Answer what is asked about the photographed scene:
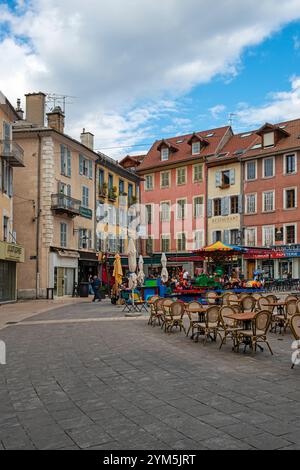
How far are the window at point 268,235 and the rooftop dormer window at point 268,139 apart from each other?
6.83 m

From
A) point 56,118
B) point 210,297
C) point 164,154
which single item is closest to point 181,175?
point 164,154

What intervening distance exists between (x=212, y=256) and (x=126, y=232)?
20344 mm

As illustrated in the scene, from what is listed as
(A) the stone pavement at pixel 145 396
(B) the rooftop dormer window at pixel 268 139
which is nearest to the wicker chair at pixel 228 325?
(A) the stone pavement at pixel 145 396

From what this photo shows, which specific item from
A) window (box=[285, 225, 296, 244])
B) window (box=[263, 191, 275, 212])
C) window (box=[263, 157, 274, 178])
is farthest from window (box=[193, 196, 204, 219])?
window (box=[285, 225, 296, 244])

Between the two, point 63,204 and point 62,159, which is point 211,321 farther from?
point 62,159

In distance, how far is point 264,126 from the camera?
4012 centimetres

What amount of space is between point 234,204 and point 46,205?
1829 centimetres

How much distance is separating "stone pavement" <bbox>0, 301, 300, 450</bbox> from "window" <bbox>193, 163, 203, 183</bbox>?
34.7m

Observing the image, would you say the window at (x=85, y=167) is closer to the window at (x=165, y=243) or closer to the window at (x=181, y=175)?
the window at (x=181, y=175)

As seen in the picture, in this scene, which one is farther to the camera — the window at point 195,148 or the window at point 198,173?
the window at point 195,148

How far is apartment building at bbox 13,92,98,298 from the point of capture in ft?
96.5

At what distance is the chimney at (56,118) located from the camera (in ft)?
105

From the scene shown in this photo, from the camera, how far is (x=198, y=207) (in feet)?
148

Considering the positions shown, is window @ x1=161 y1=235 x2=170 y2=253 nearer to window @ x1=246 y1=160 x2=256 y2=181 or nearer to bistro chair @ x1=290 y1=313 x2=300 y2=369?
window @ x1=246 y1=160 x2=256 y2=181
